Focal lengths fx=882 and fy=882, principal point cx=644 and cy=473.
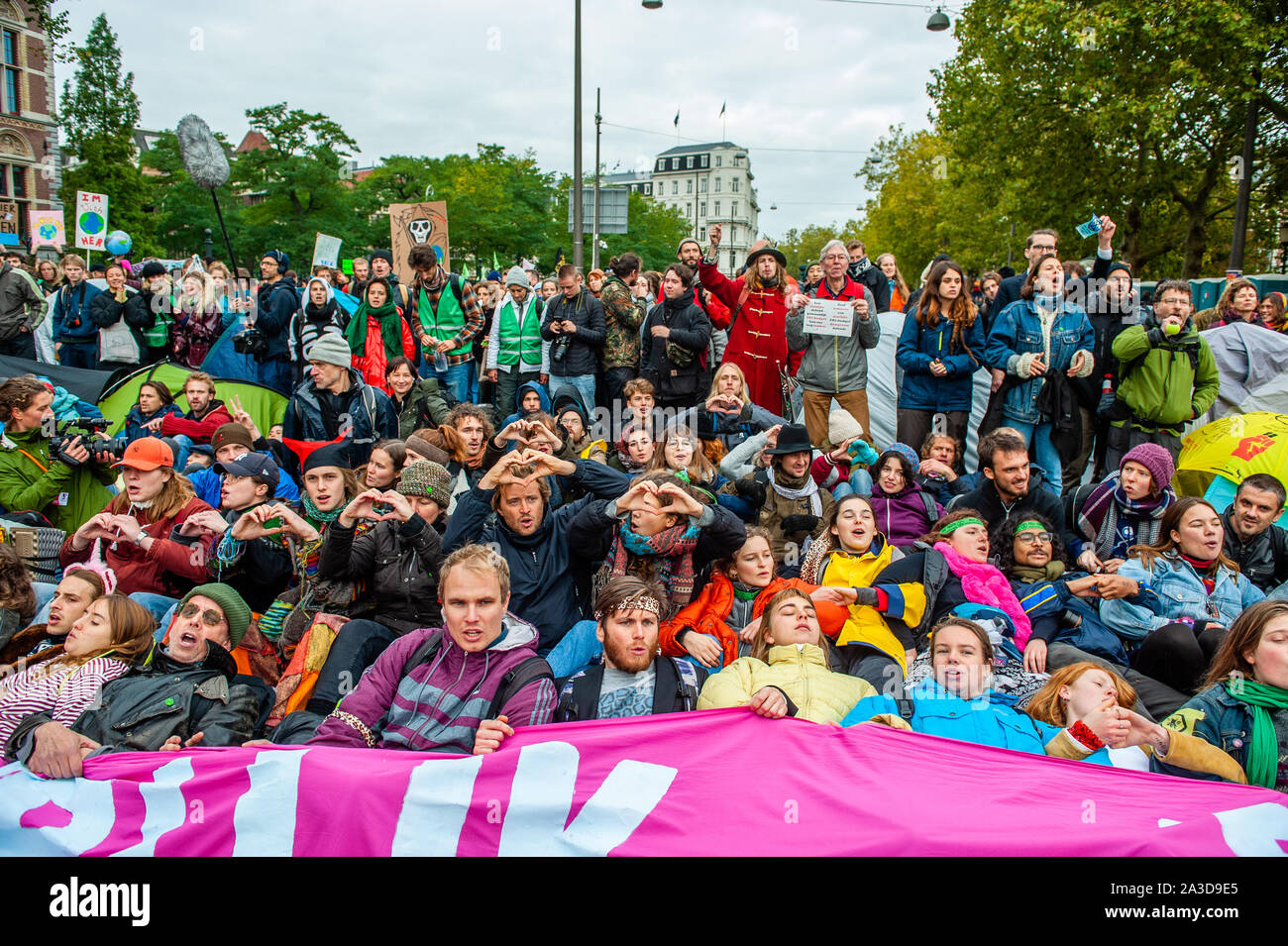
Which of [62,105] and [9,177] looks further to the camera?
[62,105]

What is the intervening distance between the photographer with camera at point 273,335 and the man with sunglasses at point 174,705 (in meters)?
5.99

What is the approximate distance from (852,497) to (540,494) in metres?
1.80

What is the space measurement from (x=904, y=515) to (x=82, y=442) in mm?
6041

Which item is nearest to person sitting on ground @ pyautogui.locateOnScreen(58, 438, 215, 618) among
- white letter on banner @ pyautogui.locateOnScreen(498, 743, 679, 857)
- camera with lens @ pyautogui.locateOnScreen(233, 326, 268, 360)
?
white letter on banner @ pyautogui.locateOnScreen(498, 743, 679, 857)

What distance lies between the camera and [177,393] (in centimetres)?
841

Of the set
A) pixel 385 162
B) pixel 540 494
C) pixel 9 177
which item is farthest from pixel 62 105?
pixel 540 494

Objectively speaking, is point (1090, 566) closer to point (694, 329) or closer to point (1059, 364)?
point (1059, 364)

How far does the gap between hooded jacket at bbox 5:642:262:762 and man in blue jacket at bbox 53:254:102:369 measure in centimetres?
806

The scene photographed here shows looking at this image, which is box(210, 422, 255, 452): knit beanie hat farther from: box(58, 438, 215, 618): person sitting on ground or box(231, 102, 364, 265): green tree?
box(231, 102, 364, 265): green tree

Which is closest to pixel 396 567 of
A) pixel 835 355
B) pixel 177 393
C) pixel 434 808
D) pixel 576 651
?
pixel 576 651

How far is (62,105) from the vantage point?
55.8 meters

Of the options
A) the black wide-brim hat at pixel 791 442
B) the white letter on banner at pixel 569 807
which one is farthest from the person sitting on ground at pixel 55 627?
the black wide-brim hat at pixel 791 442

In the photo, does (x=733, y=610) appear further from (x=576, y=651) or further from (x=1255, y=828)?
(x=1255, y=828)

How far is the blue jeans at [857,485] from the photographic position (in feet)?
19.3
